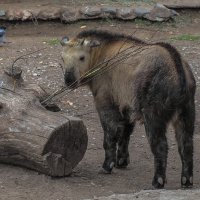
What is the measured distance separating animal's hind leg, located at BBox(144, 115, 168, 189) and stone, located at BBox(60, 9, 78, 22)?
6.85 metres

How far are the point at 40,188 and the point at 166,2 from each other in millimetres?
8034

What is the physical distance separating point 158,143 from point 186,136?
0.29m

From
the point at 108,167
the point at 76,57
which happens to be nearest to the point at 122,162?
the point at 108,167

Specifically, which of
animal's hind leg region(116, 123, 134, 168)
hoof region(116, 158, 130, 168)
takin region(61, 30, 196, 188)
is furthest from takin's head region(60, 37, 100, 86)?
hoof region(116, 158, 130, 168)

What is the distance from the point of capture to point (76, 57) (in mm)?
7785

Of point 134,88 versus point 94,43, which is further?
point 94,43

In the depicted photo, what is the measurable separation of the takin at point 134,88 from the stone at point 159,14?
19.2 feet

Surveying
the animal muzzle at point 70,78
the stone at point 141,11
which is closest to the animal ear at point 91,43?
the animal muzzle at point 70,78

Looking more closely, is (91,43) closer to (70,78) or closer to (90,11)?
(70,78)

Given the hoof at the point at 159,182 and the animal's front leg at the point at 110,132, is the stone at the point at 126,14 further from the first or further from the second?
the hoof at the point at 159,182

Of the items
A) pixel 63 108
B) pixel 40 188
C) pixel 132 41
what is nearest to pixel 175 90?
pixel 132 41

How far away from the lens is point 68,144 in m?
7.28

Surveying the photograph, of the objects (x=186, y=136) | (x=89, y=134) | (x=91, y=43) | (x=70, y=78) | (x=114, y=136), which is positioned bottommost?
(x=89, y=134)

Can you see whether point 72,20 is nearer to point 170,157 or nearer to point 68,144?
point 170,157
